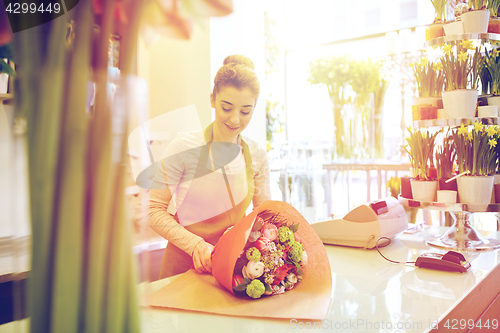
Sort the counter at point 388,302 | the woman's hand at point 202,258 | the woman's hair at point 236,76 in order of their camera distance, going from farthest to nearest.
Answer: the woman's hair at point 236,76 → the woman's hand at point 202,258 → the counter at point 388,302

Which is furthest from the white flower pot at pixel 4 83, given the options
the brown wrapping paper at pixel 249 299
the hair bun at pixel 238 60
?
the hair bun at pixel 238 60

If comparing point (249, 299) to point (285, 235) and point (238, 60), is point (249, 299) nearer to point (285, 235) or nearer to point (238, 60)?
point (285, 235)

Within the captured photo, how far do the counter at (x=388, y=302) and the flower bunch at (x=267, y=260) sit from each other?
6 cm

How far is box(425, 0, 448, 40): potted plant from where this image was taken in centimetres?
128

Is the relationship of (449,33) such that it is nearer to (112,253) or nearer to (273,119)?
(112,253)

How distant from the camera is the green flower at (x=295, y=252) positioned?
2.22 feet

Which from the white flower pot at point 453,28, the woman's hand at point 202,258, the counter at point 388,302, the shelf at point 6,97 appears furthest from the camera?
the white flower pot at point 453,28

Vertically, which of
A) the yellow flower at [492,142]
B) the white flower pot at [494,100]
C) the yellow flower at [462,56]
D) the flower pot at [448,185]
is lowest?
the flower pot at [448,185]

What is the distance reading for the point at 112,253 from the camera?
29 centimetres

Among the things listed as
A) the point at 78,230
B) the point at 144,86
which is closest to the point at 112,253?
the point at 78,230

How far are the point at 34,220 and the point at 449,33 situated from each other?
141 centimetres

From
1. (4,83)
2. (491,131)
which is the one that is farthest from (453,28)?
(4,83)

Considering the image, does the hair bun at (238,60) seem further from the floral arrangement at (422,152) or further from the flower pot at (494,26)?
the flower pot at (494,26)

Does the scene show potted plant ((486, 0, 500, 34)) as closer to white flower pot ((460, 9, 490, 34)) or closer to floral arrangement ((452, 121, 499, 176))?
white flower pot ((460, 9, 490, 34))
